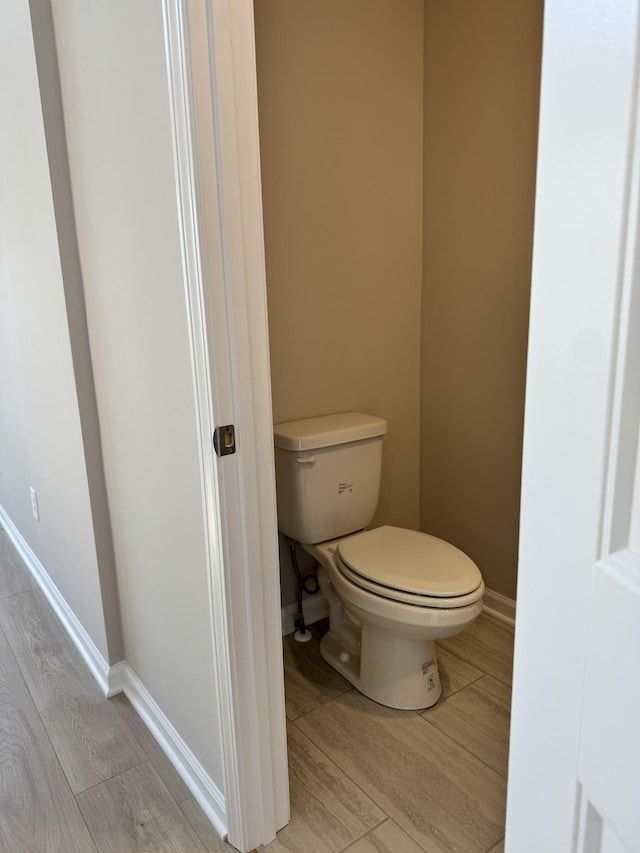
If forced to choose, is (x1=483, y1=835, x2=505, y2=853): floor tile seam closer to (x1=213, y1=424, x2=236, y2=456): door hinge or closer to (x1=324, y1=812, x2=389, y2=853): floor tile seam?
(x1=324, y1=812, x2=389, y2=853): floor tile seam

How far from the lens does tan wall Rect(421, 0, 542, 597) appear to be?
6.28ft

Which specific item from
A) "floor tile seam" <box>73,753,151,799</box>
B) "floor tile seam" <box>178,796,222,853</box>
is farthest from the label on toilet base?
"floor tile seam" <box>73,753,151,799</box>

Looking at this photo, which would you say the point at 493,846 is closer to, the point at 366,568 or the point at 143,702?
the point at 366,568

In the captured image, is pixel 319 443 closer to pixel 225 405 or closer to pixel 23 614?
pixel 225 405

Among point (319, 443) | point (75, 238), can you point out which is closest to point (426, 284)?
point (319, 443)

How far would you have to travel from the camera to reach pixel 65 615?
2.24 meters

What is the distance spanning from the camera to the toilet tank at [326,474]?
1890mm

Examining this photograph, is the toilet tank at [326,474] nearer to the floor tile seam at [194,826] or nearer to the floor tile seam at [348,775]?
the floor tile seam at [348,775]

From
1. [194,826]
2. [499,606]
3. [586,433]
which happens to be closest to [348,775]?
[194,826]

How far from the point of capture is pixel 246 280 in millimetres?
1109

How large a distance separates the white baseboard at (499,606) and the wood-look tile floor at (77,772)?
1249mm

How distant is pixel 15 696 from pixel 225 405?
4.61 feet

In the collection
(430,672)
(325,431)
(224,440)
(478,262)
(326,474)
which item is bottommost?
(430,672)

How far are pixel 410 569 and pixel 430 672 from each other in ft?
1.18
